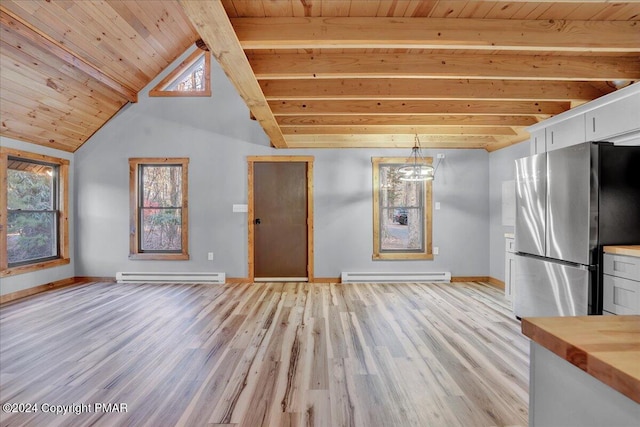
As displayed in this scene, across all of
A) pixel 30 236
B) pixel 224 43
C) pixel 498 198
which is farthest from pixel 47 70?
pixel 498 198

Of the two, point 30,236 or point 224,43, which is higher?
point 224,43

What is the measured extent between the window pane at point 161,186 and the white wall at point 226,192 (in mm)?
261

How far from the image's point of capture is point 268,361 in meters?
2.43

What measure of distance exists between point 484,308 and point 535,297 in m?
0.81

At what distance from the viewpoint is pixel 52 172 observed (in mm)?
4996

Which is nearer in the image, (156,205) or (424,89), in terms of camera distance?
(424,89)

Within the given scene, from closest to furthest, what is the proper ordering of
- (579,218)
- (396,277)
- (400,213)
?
(579,218)
(396,277)
(400,213)

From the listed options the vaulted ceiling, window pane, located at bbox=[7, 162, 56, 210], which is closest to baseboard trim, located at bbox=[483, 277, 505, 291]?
the vaulted ceiling

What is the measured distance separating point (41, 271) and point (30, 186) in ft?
4.34

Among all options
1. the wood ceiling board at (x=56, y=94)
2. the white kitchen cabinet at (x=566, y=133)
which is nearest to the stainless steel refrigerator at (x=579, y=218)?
the white kitchen cabinet at (x=566, y=133)

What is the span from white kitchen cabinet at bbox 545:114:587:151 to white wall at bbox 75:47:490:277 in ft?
5.76

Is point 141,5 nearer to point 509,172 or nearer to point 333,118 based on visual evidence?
point 333,118

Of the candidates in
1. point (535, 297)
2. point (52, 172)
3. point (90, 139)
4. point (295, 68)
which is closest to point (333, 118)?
point (295, 68)

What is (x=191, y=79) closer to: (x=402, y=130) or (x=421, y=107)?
(x=402, y=130)
